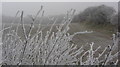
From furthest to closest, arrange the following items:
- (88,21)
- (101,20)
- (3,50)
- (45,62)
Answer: (88,21) < (101,20) < (3,50) < (45,62)

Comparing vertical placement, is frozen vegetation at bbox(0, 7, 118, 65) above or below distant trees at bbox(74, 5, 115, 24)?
above

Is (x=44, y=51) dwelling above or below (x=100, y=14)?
above

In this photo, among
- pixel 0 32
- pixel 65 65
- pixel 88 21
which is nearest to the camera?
pixel 65 65

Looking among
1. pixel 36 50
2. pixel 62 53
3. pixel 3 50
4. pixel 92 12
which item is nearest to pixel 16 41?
pixel 3 50

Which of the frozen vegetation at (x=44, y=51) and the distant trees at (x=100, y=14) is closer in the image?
the frozen vegetation at (x=44, y=51)

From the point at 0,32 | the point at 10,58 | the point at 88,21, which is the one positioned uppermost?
the point at 0,32

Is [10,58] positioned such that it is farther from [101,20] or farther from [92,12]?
[92,12]

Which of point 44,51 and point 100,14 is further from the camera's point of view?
point 100,14

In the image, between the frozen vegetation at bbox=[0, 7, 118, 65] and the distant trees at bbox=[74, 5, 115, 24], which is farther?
the distant trees at bbox=[74, 5, 115, 24]

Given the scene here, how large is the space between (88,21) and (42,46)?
1793 centimetres

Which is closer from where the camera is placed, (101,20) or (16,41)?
(16,41)

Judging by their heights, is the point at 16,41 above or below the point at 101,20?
above

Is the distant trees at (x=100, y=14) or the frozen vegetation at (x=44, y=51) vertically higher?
the frozen vegetation at (x=44, y=51)

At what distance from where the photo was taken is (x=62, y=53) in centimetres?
184
